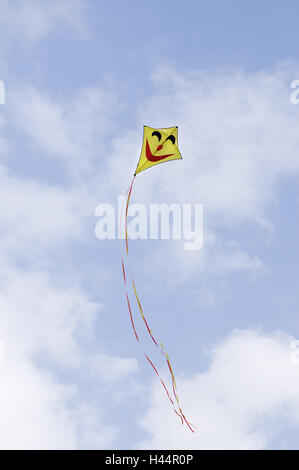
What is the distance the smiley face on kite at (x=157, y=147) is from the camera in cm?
2325

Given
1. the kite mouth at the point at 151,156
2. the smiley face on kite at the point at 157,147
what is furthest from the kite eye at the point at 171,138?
the kite mouth at the point at 151,156

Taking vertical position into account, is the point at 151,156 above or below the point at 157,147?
below

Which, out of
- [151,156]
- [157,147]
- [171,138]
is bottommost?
[151,156]

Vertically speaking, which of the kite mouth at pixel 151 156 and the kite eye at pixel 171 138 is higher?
the kite eye at pixel 171 138

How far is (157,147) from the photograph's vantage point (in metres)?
23.4

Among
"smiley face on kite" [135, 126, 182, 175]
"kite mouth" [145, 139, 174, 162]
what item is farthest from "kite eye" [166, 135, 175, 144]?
"kite mouth" [145, 139, 174, 162]

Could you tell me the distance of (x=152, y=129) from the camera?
2323cm

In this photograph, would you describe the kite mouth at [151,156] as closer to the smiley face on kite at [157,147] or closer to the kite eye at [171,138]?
the smiley face on kite at [157,147]

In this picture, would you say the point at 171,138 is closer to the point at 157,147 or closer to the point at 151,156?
the point at 157,147

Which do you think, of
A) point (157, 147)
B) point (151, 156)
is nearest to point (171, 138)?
point (157, 147)
